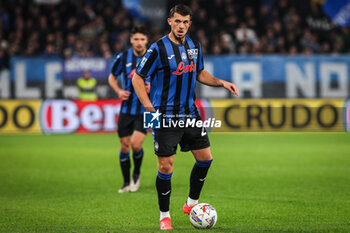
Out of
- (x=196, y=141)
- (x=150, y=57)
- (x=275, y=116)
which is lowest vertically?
(x=275, y=116)

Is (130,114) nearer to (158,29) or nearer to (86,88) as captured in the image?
(86,88)

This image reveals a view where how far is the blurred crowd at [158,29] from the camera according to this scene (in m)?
18.0

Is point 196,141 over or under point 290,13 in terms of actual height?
under

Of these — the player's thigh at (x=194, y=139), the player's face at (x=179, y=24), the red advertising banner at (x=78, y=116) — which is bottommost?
the red advertising banner at (x=78, y=116)

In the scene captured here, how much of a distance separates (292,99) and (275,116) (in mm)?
1354

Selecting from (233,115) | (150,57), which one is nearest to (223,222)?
(150,57)

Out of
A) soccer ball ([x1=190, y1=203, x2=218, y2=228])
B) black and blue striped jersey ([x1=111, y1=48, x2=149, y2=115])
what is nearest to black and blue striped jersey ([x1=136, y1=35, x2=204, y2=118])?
soccer ball ([x1=190, y1=203, x2=218, y2=228])

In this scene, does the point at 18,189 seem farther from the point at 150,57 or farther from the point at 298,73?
the point at 298,73

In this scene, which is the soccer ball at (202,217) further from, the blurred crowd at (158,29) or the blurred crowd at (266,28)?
the blurred crowd at (266,28)

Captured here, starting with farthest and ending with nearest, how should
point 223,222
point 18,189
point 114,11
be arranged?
point 114,11 → point 18,189 → point 223,222

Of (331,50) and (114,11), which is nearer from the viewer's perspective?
(331,50)

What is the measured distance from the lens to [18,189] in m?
7.83

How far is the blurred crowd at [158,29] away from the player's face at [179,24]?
12.3 meters

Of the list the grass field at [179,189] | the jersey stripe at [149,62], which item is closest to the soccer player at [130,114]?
the grass field at [179,189]
